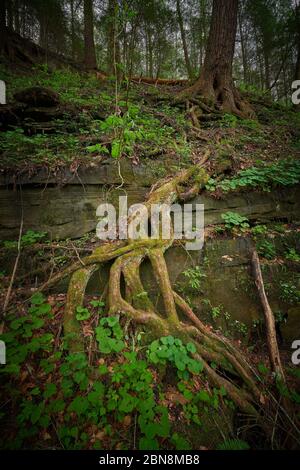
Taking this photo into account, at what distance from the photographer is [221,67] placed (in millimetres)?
6656

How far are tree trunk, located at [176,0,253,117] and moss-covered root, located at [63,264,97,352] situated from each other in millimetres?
6076

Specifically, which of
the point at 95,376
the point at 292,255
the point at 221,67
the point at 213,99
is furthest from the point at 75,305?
the point at 221,67

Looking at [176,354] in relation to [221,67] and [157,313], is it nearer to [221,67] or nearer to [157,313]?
[157,313]

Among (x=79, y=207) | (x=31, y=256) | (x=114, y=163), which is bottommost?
(x=31, y=256)

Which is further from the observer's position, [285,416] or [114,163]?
[114,163]

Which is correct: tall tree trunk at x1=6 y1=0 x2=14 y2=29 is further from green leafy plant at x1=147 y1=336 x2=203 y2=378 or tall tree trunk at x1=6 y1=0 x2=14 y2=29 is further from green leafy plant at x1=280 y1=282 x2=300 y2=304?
green leafy plant at x1=280 y1=282 x2=300 y2=304

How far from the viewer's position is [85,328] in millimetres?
2318

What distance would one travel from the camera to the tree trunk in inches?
255

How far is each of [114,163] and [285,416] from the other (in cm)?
400

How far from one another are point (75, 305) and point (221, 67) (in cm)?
773

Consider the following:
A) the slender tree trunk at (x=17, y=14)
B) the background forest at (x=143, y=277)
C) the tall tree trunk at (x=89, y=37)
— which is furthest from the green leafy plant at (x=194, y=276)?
the slender tree trunk at (x=17, y=14)

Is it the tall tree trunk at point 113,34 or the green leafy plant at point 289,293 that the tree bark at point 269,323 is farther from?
the tall tree trunk at point 113,34
